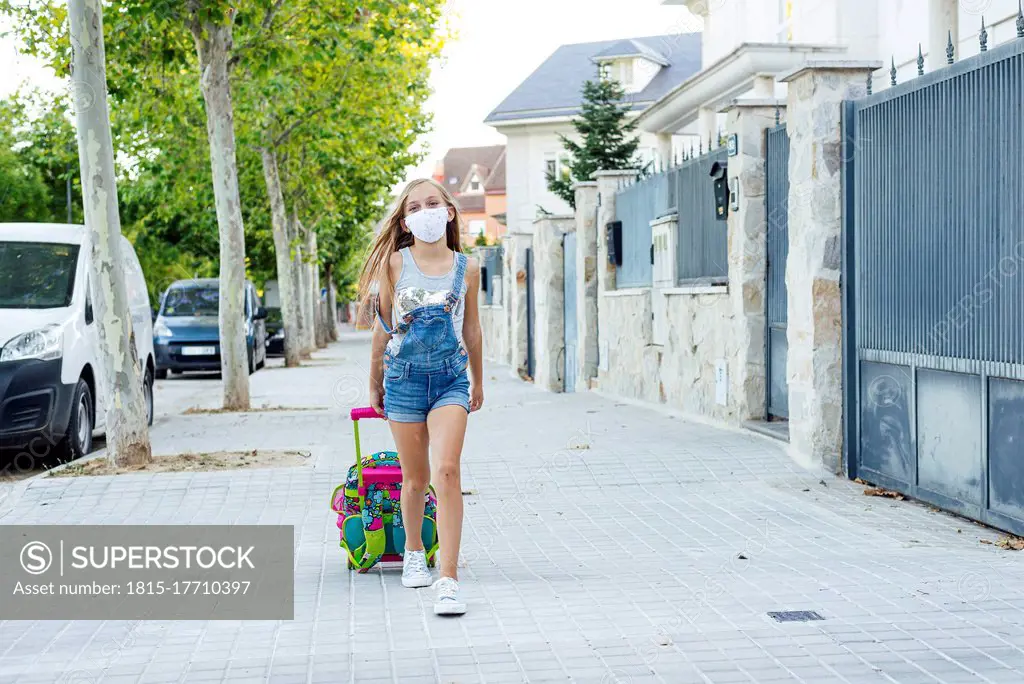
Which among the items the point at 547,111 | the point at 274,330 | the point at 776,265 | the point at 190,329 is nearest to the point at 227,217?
the point at 776,265

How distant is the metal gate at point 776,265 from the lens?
1107 cm

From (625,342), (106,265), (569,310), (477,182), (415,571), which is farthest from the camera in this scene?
(477,182)

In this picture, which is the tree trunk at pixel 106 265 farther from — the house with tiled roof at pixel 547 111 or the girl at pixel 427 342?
the house with tiled roof at pixel 547 111

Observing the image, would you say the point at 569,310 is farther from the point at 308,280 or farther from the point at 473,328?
the point at 308,280

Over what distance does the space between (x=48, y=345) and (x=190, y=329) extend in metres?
16.0

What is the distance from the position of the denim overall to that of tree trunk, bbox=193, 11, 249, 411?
1089cm

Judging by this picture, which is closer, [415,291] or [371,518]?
[415,291]

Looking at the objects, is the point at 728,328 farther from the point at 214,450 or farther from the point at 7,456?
the point at 7,456

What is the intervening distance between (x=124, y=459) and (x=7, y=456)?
9.20ft

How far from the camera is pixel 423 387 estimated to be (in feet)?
19.3

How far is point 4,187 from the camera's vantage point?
136 feet

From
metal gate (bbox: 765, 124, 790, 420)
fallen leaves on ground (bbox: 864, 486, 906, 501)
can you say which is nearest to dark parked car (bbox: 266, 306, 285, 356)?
metal gate (bbox: 765, 124, 790, 420)

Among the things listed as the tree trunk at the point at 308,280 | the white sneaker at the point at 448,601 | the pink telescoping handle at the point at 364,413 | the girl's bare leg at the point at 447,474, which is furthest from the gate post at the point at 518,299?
the white sneaker at the point at 448,601

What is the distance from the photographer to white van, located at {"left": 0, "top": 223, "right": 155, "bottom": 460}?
10.9 m
